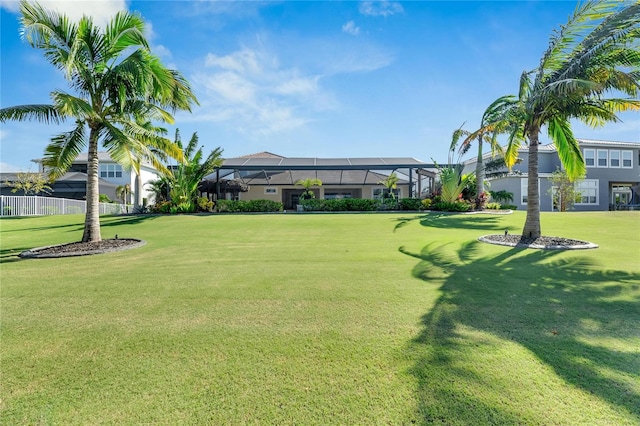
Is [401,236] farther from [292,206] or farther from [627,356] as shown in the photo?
[292,206]

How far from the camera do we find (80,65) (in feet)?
30.4

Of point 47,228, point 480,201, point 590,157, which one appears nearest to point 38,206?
point 47,228

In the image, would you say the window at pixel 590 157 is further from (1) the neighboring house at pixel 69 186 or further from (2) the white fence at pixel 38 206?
(1) the neighboring house at pixel 69 186

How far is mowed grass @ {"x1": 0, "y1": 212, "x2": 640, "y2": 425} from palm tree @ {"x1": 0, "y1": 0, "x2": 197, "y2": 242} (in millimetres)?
4414

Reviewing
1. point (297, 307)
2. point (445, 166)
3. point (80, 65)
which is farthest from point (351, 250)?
point (445, 166)

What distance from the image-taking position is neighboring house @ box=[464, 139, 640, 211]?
95.6ft

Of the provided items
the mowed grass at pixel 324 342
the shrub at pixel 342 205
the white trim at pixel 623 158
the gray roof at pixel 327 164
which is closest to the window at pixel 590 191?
the white trim at pixel 623 158

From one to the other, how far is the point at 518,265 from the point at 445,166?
1649 cm

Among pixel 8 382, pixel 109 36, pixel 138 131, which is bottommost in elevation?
pixel 8 382

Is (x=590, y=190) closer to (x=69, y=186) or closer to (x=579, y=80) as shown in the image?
(x=579, y=80)

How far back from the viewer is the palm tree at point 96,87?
345 inches

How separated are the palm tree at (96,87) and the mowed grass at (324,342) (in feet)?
14.5

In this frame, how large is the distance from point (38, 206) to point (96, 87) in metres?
19.0

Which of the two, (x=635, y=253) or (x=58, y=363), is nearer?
(x=58, y=363)
